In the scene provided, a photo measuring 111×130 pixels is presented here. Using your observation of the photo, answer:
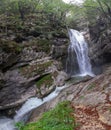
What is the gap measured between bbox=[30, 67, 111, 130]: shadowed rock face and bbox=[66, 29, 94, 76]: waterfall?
9177mm

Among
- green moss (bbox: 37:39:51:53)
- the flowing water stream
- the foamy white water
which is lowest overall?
the foamy white water

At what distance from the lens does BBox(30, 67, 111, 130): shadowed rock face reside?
9.70 metres

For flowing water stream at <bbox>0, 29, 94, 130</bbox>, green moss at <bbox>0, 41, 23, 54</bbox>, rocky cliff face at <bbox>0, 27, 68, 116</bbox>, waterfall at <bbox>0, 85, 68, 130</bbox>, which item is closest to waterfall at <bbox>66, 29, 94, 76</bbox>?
flowing water stream at <bbox>0, 29, 94, 130</bbox>

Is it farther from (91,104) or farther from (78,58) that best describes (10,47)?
(91,104)

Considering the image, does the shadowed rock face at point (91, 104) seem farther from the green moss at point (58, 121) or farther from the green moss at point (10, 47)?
the green moss at point (10, 47)

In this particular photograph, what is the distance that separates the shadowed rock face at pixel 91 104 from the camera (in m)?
9.70

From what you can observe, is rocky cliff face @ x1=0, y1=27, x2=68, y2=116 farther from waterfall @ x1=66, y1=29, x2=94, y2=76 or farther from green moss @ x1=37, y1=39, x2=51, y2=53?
waterfall @ x1=66, y1=29, x2=94, y2=76

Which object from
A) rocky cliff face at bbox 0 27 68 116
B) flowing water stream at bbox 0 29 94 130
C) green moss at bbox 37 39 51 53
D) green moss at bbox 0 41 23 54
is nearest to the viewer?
flowing water stream at bbox 0 29 94 130

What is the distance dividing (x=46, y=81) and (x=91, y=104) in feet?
22.3

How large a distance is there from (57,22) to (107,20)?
24.3 ft

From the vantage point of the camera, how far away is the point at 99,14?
32.5 m

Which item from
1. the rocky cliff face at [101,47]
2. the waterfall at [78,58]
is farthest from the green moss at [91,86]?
the rocky cliff face at [101,47]

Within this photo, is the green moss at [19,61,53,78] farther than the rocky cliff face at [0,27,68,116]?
Yes

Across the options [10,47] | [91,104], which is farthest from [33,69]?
[91,104]
